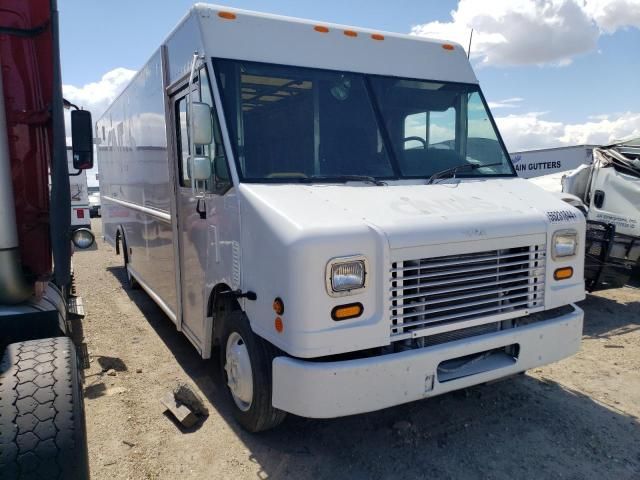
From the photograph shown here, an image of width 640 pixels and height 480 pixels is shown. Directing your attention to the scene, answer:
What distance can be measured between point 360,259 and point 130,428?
2364 millimetres

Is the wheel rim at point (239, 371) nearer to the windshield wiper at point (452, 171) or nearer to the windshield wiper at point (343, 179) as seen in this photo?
the windshield wiper at point (343, 179)

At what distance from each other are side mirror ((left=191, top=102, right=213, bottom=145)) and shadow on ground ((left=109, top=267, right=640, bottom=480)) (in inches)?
84.6

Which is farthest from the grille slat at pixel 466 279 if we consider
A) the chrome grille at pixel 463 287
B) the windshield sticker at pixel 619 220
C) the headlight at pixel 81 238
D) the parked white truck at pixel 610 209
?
the windshield sticker at pixel 619 220

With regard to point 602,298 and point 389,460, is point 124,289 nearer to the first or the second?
point 389,460

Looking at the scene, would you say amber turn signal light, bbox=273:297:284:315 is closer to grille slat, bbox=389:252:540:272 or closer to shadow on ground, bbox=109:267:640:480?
grille slat, bbox=389:252:540:272

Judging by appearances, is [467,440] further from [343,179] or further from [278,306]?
[343,179]

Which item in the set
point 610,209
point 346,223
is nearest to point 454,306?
point 346,223

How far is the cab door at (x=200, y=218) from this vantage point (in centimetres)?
374

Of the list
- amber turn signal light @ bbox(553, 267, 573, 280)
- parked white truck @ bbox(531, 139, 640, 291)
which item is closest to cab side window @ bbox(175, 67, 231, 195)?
amber turn signal light @ bbox(553, 267, 573, 280)

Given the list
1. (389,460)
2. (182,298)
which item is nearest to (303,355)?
(389,460)

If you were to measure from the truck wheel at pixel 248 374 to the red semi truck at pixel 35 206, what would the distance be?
109 centimetres

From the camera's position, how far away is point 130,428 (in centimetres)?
394

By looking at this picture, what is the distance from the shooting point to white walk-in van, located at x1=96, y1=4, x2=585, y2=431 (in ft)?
9.80

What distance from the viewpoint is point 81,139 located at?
3.03m
